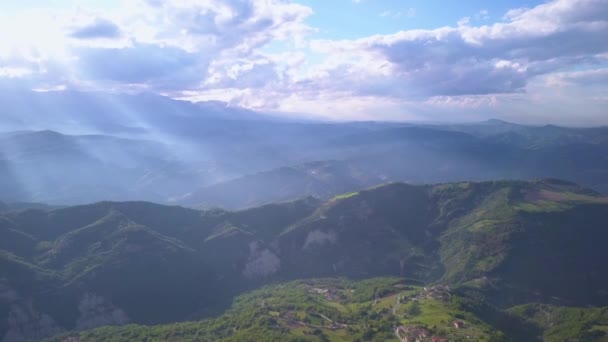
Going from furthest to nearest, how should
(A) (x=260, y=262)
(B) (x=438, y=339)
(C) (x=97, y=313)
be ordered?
(A) (x=260, y=262), (C) (x=97, y=313), (B) (x=438, y=339)

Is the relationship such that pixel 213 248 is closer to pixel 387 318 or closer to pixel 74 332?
pixel 74 332

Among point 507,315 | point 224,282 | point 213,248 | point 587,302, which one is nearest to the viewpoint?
point 507,315

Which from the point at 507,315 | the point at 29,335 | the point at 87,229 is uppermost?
the point at 87,229

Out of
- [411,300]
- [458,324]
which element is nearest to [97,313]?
[411,300]

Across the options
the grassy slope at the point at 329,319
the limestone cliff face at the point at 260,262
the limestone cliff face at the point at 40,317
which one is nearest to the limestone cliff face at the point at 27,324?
the limestone cliff face at the point at 40,317

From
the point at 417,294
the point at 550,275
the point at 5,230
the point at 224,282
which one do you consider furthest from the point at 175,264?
the point at 550,275

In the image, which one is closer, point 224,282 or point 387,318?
point 387,318

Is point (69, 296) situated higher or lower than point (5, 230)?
lower

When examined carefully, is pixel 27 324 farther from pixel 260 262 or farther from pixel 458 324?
pixel 458 324

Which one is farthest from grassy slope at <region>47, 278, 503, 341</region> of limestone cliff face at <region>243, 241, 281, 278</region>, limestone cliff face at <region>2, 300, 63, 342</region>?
limestone cliff face at <region>243, 241, 281, 278</region>
